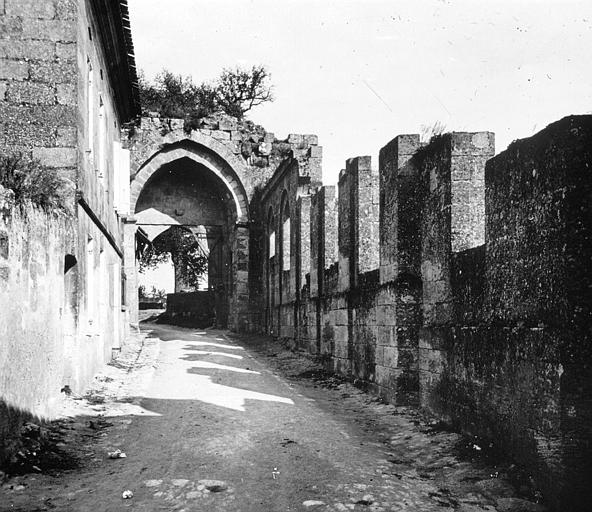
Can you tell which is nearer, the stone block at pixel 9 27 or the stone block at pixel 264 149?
the stone block at pixel 9 27

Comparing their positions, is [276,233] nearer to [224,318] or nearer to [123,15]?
[224,318]

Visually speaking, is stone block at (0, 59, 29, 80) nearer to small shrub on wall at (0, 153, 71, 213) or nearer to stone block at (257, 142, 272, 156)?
small shrub on wall at (0, 153, 71, 213)

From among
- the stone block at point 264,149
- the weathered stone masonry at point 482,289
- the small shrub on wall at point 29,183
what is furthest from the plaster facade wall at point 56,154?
the stone block at point 264,149

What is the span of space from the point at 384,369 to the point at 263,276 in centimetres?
1357

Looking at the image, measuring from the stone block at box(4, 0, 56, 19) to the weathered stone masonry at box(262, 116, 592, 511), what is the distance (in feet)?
15.3

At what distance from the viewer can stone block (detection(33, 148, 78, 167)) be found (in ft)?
28.4

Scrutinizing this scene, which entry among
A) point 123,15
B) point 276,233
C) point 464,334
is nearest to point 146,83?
point 276,233

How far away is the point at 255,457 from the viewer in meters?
5.80

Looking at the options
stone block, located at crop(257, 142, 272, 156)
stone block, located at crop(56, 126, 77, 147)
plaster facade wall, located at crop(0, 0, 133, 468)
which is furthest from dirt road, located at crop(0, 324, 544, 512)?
stone block, located at crop(257, 142, 272, 156)

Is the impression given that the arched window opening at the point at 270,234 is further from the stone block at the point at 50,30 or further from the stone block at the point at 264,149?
the stone block at the point at 50,30

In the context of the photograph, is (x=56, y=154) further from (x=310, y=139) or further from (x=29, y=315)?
(x=310, y=139)

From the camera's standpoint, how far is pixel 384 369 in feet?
28.0

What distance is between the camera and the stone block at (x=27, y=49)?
8.59 meters

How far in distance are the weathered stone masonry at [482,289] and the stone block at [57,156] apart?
399 centimetres
